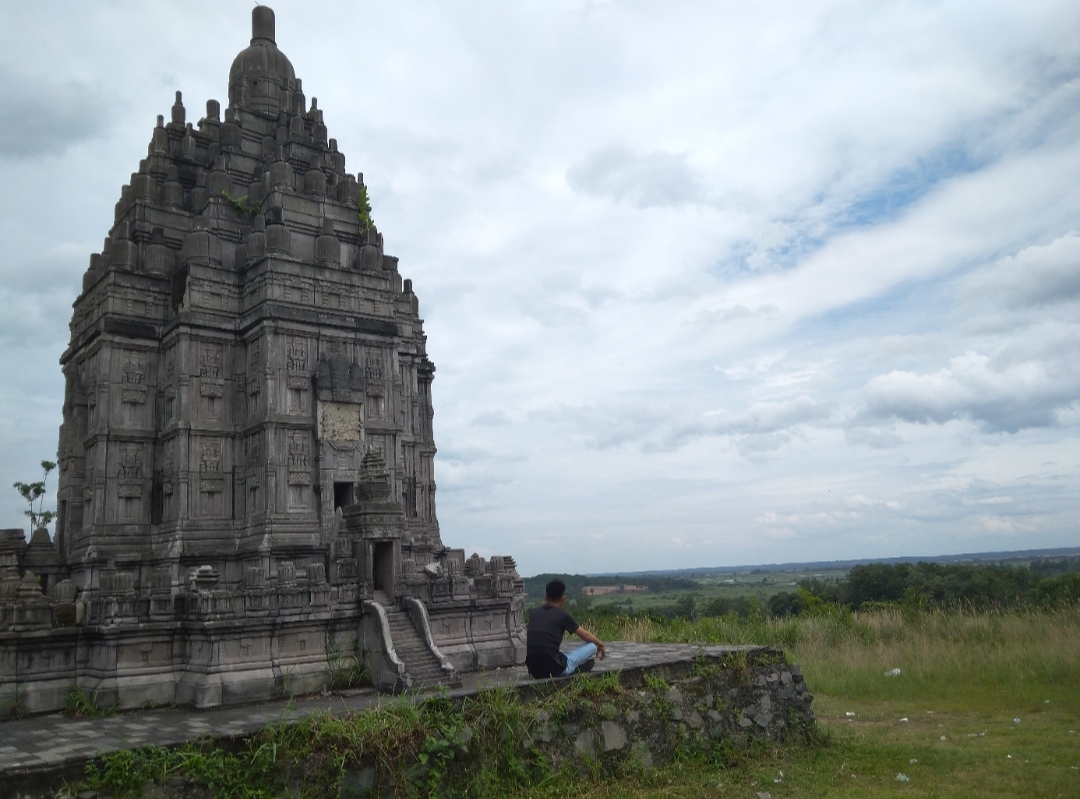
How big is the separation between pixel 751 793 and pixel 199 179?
74.8 ft

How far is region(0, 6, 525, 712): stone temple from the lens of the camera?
18047 millimetres

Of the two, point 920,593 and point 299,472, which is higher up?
point 299,472

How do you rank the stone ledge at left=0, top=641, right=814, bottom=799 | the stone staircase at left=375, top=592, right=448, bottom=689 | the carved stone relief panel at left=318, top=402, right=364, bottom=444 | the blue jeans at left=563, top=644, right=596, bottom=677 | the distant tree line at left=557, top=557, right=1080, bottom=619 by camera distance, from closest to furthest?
1. the stone ledge at left=0, top=641, right=814, bottom=799
2. the blue jeans at left=563, top=644, right=596, bottom=677
3. the stone staircase at left=375, top=592, right=448, bottom=689
4. the carved stone relief panel at left=318, top=402, right=364, bottom=444
5. the distant tree line at left=557, top=557, right=1080, bottom=619

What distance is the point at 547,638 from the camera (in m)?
13.0

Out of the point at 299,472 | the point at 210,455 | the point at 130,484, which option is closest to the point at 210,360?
the point at 210,455

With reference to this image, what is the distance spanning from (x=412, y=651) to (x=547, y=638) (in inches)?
195

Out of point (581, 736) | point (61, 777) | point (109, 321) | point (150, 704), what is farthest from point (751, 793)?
point (109, 321)

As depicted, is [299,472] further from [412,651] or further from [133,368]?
[412,651]

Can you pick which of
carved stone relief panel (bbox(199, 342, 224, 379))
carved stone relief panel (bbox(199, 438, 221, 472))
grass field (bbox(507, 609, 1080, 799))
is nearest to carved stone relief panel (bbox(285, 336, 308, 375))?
carved stone relief panel (bbox(199, 342, 224, 379))

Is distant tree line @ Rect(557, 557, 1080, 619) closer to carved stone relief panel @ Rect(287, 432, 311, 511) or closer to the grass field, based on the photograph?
the grass field

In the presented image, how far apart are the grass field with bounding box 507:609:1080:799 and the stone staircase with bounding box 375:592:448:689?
16.2 ft

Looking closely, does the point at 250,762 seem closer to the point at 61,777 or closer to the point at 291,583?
the point at 61,777

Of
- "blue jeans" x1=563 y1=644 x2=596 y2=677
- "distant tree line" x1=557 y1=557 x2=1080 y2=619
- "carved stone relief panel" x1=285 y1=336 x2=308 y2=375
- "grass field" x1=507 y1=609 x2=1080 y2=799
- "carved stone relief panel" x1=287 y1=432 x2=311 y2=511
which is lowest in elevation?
"grass field" x1=507 y1=609 x2=1080 y2=799

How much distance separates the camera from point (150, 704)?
15523 millimetres
